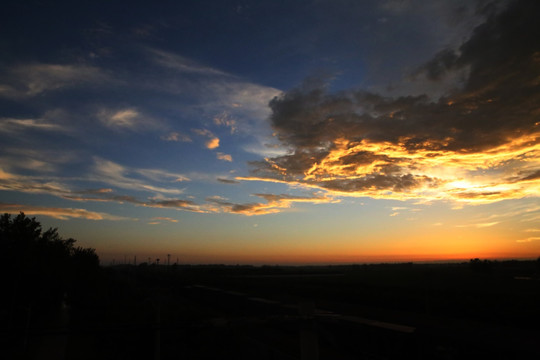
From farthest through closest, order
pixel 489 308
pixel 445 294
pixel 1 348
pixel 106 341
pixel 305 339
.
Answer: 1. pixel 445 294
2. pixel 489 308
3. pixel 106 341
4. pixel 1 348
5. pixel 305 339

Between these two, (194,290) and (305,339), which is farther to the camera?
(194,290)

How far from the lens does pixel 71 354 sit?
1170 cm

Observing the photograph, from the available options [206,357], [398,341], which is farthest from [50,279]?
[398,341]

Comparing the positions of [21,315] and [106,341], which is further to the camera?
[21,315]

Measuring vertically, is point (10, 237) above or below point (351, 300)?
above

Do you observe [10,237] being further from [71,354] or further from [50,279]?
[71,354]

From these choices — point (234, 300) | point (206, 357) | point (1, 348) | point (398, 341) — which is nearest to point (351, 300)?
point (234, 300)

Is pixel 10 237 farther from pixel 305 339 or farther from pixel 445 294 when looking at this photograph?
pixel 445 294

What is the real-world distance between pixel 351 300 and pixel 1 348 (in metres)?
27.7

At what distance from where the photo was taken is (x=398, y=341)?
14.6 metres

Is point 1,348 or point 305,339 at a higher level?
point 305,339

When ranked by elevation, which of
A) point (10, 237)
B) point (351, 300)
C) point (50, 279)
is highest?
point (10, 237)

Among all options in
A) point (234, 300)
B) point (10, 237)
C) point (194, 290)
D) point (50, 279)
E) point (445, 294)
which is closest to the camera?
point (50, 279)

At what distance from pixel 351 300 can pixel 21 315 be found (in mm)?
26411
